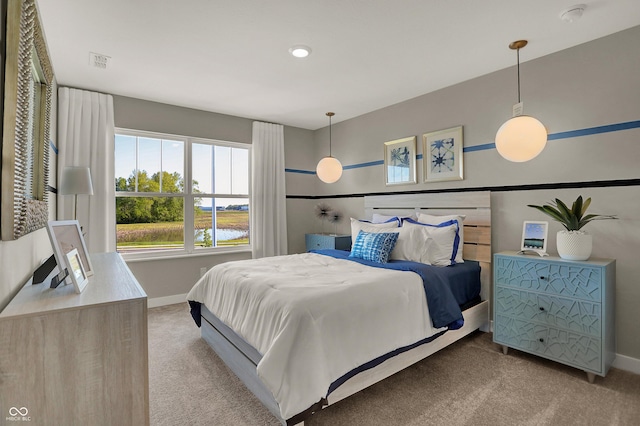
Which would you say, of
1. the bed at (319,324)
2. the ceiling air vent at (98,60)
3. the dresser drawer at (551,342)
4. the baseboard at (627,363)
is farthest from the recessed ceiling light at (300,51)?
the baseboard at (627,363)

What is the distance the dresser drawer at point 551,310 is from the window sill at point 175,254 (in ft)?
11.1

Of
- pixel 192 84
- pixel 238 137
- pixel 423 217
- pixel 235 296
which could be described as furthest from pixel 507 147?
pixel 238 137

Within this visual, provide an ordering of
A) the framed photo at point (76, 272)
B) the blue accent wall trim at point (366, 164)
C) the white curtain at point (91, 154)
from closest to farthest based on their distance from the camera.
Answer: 1. the framed photo at point (76, 272)
2. the white curtain at point (91, 154)
3. the blue accent wall trim at point (366, 164)

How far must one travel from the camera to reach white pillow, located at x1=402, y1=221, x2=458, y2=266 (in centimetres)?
296

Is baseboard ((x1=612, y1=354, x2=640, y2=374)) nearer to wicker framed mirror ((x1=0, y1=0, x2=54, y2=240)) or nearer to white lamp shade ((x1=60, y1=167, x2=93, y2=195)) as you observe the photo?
wicker framed mirror ((x1=0, y1=0, x2=54, y2=240))

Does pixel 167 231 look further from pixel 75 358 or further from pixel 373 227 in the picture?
pixel 75 358

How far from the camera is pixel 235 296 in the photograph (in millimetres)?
2326

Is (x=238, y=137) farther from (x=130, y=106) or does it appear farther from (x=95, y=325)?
(x=95, y=325)

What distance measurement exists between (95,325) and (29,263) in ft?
3.02

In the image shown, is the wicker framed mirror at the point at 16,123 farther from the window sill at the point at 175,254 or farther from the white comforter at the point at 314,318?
the window sill at the point at 175,254

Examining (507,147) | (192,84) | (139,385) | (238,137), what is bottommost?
(139,385)

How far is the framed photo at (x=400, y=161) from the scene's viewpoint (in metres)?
3.90

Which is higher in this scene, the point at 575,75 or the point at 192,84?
the point at 192,84

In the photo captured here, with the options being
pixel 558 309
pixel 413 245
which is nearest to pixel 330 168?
pixel 413 245
